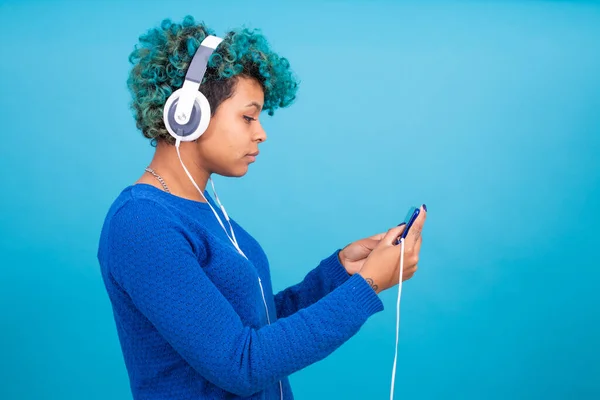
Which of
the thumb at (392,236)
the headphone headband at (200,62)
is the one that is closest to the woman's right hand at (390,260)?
the thumb at (392,236)

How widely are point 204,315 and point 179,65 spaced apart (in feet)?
1.23

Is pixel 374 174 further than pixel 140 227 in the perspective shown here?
Yes

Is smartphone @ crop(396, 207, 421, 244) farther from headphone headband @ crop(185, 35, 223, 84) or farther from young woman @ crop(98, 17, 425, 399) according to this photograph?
headphone headband @ crop(185, 35, 223, 84)

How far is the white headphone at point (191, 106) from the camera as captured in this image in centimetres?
105

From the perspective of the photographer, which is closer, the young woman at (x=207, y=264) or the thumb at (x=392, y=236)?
the young woman at (x=207, y=264)

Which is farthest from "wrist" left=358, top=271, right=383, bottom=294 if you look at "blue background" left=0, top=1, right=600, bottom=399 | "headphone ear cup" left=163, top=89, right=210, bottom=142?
"blue background" left=0, top=1, right=600, bottom=399

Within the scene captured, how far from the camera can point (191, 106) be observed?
3.44ft

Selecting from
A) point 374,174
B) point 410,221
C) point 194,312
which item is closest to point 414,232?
point 410,221

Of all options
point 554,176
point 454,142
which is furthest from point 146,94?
point 554,176

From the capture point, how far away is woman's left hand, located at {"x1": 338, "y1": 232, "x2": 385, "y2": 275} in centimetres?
125

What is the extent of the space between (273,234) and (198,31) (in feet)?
4.85

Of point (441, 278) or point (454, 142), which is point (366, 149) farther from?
point (441, 278)

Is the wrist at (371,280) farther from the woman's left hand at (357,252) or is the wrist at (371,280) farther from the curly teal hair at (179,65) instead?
the curly teal hair at (179,65)

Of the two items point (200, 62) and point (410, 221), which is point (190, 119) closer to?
point (200, 62)
